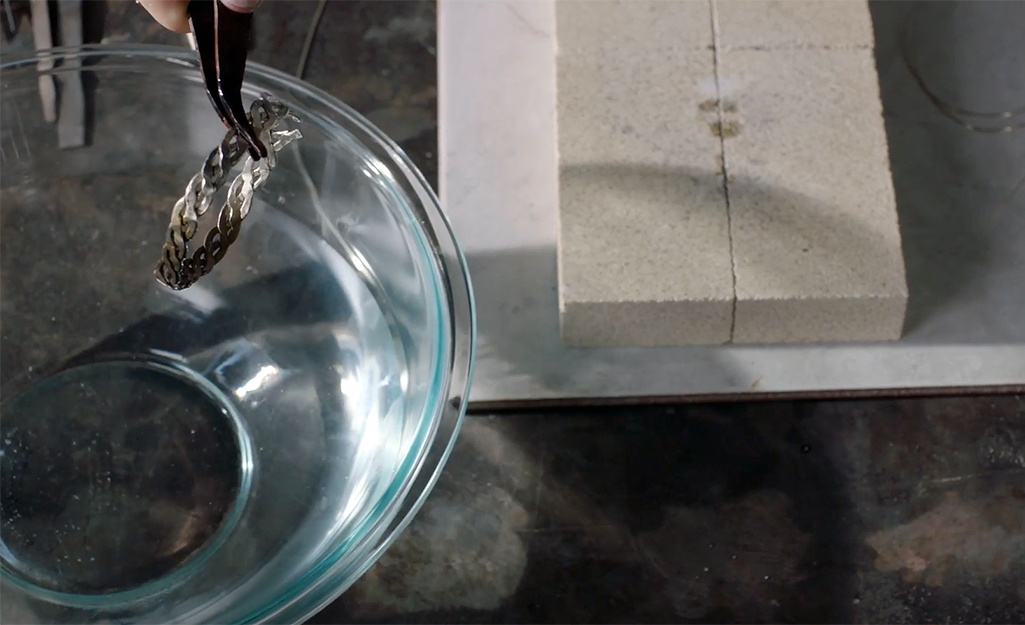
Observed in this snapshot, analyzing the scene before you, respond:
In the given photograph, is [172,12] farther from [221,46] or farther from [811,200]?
[811,200]

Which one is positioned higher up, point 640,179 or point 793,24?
point 793,24

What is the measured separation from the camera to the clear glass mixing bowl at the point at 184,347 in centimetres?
82

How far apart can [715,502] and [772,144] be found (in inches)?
14.3

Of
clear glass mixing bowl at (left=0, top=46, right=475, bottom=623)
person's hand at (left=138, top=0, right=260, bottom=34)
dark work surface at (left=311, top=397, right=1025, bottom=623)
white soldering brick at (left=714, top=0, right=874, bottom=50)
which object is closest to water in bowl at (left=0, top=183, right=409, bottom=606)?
clear glass mixing bowl at (left=0, top=46, right=475, bottom=623)

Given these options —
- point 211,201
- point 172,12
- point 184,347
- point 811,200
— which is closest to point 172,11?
point 172,12

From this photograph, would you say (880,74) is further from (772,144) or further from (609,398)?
(609,398)

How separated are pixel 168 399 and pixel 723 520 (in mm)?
543

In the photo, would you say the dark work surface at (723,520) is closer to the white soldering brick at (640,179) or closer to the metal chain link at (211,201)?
the white soldering brick at (640,179)

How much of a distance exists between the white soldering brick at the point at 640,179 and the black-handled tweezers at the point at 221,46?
1.39 feet

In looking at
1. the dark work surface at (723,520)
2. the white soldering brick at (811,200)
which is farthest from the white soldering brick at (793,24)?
the dark work surface at (723,520)

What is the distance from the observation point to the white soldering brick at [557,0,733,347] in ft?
3.09

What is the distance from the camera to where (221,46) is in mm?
578

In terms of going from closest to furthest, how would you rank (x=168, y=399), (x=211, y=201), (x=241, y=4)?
(x=241, y=4)
(x=211, y=201)
(x=168, y=399)

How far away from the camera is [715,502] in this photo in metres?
0.94
